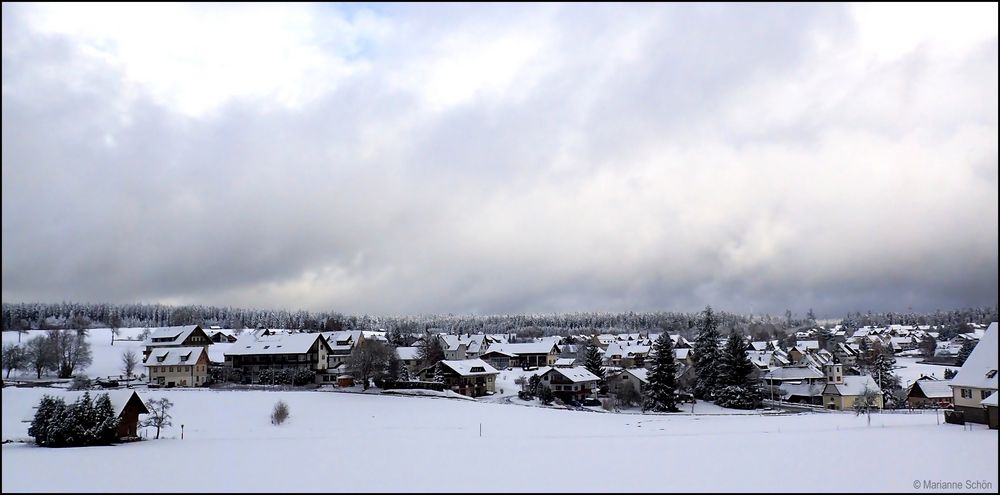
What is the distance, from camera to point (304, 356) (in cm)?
7044

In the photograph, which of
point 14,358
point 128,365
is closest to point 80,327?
point 128,365

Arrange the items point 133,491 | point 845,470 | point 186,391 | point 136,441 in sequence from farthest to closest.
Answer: point 186,391
point 136,441
point 845,470
point 133,491

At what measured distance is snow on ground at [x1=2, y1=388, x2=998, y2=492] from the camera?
19.5 meters

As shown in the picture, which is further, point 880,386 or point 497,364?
point 497,364

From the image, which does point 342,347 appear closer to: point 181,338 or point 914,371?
point 181,338

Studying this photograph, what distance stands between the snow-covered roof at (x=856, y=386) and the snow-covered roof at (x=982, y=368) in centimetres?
2790

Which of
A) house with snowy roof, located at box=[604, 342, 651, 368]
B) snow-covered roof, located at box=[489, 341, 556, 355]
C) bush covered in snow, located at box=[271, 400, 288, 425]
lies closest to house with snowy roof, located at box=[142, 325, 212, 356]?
snow-covered roof, located at box=[489, 341, 556, 355]

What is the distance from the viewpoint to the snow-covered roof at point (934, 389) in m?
58.7

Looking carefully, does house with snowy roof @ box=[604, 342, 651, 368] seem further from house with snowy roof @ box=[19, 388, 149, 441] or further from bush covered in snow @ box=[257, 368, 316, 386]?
house with snowy roof @ box=[19, 388, 149, 441]

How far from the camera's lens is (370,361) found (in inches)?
2485

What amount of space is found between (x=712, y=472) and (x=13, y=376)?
246 feet

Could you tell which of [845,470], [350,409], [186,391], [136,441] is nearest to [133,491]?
[136,441]

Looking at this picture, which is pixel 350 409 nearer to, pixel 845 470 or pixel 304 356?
pixel 304 356

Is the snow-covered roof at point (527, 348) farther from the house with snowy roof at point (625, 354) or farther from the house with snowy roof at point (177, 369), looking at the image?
the house with snowy roof at point (177, 369)
